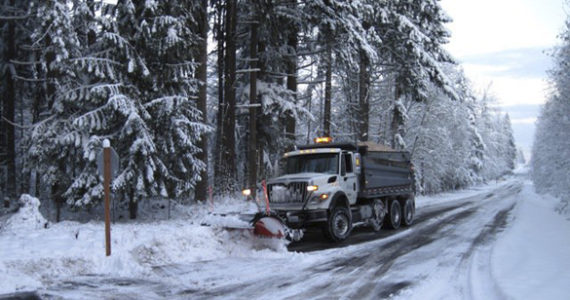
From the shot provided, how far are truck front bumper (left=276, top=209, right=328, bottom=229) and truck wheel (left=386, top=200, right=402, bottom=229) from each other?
14.6ft

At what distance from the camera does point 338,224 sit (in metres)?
12.8

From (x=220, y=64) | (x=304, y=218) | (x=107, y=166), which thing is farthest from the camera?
(x=220, y=64)

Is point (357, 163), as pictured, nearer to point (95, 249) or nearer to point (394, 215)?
point (394, 215)

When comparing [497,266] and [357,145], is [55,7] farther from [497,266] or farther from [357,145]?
[497,266]

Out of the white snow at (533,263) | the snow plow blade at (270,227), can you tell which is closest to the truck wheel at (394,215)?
the white snow at (533,263)

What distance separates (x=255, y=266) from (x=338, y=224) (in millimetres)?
4165

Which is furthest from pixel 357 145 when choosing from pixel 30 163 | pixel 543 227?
pixel 30 163

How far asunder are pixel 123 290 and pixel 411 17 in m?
22.3

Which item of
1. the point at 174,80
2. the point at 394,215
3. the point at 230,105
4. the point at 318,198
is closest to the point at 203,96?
the point at 230,105

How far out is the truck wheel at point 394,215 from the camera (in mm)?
15750

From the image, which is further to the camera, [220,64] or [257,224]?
[220,64]

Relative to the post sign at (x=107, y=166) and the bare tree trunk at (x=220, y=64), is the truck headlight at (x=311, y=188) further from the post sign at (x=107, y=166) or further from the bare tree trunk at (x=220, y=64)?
the bare tree trunk at (x=220, y=64)

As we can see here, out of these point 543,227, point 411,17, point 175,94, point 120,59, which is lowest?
point 543,227

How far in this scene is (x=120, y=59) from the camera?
13.6 metres
